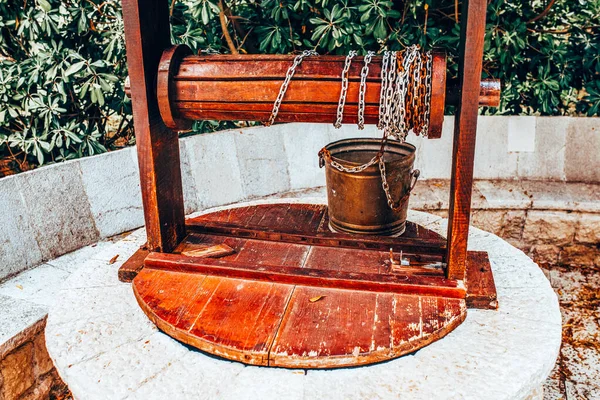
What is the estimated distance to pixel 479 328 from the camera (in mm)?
2184

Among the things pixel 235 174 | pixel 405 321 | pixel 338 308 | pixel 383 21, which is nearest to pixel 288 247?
pixel 338 308

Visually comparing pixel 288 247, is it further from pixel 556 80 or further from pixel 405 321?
pixel 556 80

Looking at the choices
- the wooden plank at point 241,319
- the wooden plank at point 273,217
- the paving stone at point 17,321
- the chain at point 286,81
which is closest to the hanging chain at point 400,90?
the chain at point 286,81

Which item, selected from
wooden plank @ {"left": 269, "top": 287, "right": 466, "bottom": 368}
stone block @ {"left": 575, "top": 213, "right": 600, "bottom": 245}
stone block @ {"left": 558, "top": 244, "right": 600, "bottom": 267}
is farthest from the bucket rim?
stone block @ {"left": 558, "top": 244, "right": 600, "bottom": 267}

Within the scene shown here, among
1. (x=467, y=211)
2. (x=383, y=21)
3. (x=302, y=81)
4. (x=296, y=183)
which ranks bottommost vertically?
(x=296, y=183)

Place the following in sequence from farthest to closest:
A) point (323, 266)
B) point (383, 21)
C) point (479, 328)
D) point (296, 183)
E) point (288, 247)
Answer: point (296, 183) → point (383, 21) → point (288, 247) → point (323, 266) → point (479, 328)

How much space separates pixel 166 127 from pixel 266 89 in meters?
0.60

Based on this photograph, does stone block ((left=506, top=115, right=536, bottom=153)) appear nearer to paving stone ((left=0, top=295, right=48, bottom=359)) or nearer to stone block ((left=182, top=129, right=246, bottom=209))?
stone block ((left=182, top=129, right=246, bottom=209))

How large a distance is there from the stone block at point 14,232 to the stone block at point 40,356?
1.87 ft

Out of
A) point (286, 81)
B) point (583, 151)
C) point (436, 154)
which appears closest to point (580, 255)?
point (583, 151)

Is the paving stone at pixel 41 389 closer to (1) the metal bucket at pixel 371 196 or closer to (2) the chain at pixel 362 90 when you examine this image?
(1) the metal bucket at pixel 371 196

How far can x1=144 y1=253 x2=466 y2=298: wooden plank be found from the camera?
2.27 metres

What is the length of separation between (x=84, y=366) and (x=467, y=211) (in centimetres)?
159

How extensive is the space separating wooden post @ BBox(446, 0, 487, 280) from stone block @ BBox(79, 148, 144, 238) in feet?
7.59
